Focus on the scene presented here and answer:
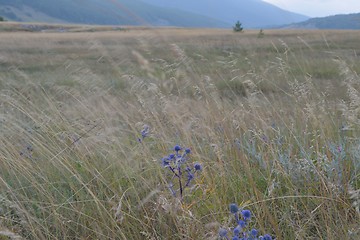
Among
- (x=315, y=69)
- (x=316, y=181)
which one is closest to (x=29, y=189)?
(x=316, y=181)

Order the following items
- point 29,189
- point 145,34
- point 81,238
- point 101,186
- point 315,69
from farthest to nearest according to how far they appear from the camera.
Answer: point 315,69 < point 145,34 < point 29,189 < point 101,186 < point 81,238

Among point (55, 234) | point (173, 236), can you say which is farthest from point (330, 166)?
point (55, 234)

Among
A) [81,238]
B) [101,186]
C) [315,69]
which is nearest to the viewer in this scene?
[81,238]

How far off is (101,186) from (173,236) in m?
0.53

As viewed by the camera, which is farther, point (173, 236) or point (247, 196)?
point (247, 196)

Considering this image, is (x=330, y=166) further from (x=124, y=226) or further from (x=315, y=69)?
(x=315, y=69)

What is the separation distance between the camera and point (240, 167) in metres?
2.45

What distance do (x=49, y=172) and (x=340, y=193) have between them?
1.63 metres

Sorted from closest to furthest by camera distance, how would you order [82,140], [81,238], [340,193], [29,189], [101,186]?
[81,238]
[340,193]
[101,186]
[29,189]
[82,140]

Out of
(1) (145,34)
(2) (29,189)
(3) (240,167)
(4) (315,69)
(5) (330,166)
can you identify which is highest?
(1) (145,34)

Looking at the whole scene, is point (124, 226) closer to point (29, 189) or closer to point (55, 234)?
point (55, 234)

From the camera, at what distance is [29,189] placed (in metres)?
2.38

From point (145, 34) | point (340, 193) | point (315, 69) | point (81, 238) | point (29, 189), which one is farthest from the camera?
point (315, 69)

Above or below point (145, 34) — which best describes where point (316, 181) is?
below
